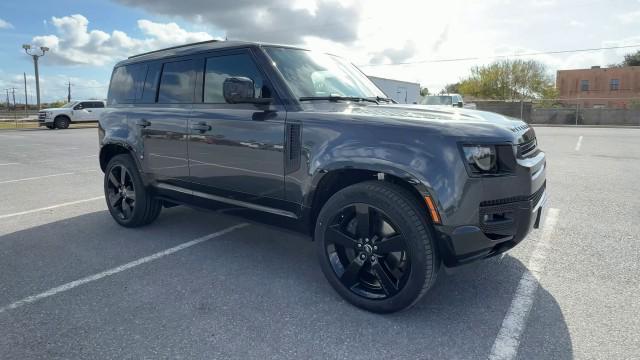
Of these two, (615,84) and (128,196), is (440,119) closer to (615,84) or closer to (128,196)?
(128,196)

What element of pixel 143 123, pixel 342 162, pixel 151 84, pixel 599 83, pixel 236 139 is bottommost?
pixel 342 162

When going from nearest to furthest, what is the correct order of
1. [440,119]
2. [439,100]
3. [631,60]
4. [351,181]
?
[440,119] → [351,181] → [439,100] → [631,60]

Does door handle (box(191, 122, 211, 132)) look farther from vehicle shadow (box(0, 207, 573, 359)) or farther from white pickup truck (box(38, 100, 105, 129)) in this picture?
white pickup truck (box(38, 100, 105, 129))

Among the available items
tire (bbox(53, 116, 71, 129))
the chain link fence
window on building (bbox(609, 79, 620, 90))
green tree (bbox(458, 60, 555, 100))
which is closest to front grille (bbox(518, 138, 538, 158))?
the chain link fence

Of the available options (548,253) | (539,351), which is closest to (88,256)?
(539,351)

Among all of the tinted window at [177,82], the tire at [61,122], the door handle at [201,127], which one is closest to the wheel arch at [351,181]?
the door handle at [201,127]

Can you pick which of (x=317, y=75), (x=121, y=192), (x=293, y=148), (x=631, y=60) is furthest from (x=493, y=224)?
(x=631, y=60)

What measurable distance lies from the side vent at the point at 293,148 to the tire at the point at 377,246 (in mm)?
420

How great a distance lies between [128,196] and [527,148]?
13.3ft

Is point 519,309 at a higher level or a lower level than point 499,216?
lower

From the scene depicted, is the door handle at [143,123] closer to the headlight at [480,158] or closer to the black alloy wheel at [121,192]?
the black alloy wheel at [121,192]

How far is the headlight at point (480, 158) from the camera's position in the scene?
2.65 meters

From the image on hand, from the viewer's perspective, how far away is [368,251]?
118 inches

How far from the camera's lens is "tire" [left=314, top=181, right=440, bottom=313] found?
275cm
